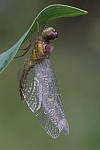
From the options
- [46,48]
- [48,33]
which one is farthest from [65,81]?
[48,33]

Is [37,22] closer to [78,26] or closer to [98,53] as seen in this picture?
[98,53]

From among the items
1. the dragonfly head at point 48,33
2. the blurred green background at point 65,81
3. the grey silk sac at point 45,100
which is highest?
the dragonfly head at point 48,33

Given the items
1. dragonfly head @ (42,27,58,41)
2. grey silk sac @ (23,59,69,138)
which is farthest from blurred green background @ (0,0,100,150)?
dragonfly head @ (42,27,58,41)

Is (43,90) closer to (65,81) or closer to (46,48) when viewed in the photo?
(46,48)

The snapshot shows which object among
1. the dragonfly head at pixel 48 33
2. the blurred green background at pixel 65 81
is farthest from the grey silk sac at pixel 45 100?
the blurred green background at pixel 65 81

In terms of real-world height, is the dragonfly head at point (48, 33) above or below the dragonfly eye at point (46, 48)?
above

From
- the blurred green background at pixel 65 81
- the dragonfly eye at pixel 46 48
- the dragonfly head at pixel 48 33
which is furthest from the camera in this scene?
the blurred green background at pixel 65 81

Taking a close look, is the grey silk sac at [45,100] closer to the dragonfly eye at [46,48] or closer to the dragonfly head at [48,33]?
→ the dragonfly eye at [46,48]
